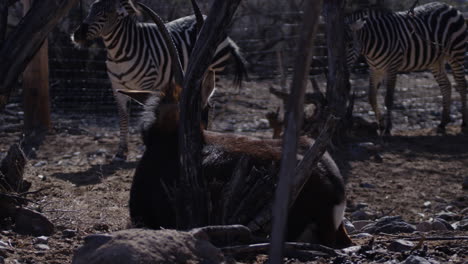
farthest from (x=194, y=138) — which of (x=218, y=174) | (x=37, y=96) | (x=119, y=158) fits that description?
(x=37, y=96)

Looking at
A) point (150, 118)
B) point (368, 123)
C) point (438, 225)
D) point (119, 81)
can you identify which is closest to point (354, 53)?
point (368, 123)

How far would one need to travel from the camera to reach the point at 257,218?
13.3ft

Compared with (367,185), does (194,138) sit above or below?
above

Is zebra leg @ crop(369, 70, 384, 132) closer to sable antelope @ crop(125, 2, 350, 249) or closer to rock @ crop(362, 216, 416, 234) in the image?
rock @ crop(362, 216, 416, 234)

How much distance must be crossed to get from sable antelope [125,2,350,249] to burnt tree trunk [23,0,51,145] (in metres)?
5.43

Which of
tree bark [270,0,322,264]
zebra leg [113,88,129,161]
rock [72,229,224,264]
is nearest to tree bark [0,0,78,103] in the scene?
rock [72,229,224,264]

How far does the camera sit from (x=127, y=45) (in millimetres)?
9422

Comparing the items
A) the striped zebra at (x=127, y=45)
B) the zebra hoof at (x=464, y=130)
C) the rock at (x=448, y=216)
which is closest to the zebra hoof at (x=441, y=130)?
the zebra hoof at (x=464, y=130)

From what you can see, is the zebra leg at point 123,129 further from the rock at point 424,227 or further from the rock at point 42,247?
the rock at point 42,247

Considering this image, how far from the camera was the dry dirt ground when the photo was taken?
4.04 metres

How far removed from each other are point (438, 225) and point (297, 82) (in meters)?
3.26

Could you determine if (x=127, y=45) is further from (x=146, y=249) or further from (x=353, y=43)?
(x=146, y=249)

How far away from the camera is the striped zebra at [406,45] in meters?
10.8

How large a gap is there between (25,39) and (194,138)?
48.0 inches
